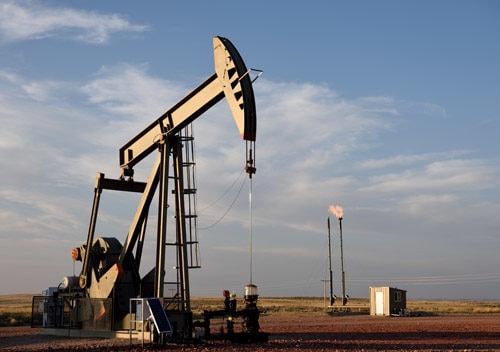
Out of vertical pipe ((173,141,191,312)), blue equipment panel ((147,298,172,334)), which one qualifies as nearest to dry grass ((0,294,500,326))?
vertical pipe ((173,141,191,312))

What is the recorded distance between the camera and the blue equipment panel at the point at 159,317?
18.4 metres

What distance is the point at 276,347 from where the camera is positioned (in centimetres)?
1811

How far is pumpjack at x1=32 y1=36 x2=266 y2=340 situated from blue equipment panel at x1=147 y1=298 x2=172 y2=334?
791 mm

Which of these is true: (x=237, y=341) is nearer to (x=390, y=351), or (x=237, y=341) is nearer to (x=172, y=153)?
(x=390, y=351)

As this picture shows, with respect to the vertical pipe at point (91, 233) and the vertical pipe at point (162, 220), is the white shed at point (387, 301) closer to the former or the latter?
the vertical pipe at point (91, 233)

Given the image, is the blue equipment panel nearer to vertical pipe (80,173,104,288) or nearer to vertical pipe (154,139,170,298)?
vertical pipe (154,139,170,298)

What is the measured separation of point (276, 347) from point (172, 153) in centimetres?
772

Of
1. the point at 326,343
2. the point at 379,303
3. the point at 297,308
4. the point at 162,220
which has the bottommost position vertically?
the point at 297,308

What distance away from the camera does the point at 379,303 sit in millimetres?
44781

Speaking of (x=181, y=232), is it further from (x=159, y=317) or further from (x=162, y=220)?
(x=159, y=317)

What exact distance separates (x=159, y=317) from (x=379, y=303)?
94.0 feet

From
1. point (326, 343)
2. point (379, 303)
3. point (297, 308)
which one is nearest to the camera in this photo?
point (326, 343)

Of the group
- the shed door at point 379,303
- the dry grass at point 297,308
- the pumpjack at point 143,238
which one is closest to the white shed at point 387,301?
the shed door at point 379,303

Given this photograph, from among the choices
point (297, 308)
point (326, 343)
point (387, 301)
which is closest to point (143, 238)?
→ point (326, 343)
